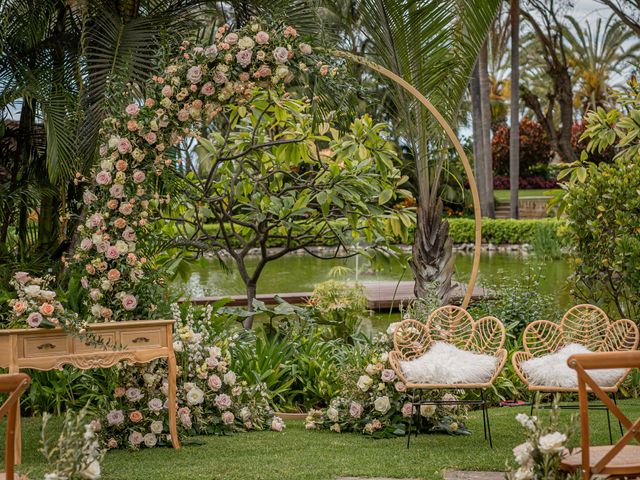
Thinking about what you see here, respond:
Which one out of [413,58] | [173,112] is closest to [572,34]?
[413,58]

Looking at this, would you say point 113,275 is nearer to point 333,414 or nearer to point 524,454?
point 333,414

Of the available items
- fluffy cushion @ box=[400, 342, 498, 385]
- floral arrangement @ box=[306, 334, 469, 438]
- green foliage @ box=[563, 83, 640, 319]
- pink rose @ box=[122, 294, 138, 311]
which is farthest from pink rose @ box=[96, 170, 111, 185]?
green foliage @ box=[563, 83, 640, 319]

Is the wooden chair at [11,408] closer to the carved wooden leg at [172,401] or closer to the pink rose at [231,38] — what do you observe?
the carved wooden leg at [172,401]

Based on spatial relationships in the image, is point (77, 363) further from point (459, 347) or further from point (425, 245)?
point (425, 245)

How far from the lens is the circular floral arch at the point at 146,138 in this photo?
497cm

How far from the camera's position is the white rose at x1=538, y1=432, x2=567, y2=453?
2548mm

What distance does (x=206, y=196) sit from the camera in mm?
6898

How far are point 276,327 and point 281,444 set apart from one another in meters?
2.40

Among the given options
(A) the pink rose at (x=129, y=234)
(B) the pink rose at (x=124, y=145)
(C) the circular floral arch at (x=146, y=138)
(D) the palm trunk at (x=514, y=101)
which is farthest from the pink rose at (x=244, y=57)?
(D) the palm trunk at (x=514, y=101)

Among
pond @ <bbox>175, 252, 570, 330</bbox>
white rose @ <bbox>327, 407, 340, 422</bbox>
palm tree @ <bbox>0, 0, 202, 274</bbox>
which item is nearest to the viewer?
white rose @ <bbox>327, 407, 340, 422</bbox>

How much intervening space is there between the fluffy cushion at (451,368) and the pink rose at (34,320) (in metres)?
1.97

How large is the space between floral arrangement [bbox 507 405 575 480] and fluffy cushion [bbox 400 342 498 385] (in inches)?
77.1

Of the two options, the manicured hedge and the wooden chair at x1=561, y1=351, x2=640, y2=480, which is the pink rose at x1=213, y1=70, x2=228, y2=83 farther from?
the manicured hedge

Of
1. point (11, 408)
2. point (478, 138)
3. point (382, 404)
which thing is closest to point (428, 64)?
point (382, 404)
